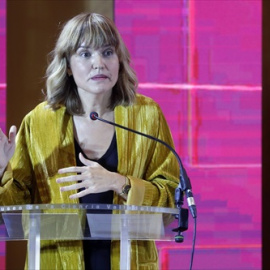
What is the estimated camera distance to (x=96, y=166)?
2016 mm

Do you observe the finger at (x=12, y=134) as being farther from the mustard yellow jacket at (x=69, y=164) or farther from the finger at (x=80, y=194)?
the finger at (x=80, y=194)

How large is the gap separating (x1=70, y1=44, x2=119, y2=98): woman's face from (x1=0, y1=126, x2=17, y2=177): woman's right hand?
325mm

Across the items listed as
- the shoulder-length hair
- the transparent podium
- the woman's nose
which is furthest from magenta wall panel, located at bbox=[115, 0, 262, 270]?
the transparent podium

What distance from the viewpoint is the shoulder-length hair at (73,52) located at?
2268mm

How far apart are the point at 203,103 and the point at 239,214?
543 mm

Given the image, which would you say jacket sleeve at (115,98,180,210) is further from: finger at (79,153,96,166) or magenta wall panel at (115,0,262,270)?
magenta wall panel at (115,0,262,270)

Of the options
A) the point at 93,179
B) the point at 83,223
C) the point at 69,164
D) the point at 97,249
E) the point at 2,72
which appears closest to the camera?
the point at 83,223

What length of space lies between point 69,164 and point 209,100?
1.27 m

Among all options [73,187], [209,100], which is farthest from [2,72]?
→ [73,187]

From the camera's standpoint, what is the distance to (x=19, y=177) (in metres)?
2.20

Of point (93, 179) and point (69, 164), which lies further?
point (69, 164)

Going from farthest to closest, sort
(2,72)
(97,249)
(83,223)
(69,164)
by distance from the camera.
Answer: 1. (2,72)
2. (69,164)
3. (97,249)
4. (83,223)

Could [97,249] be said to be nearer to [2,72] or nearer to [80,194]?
[80,194]

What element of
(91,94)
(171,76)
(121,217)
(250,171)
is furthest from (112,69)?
(250,171)
